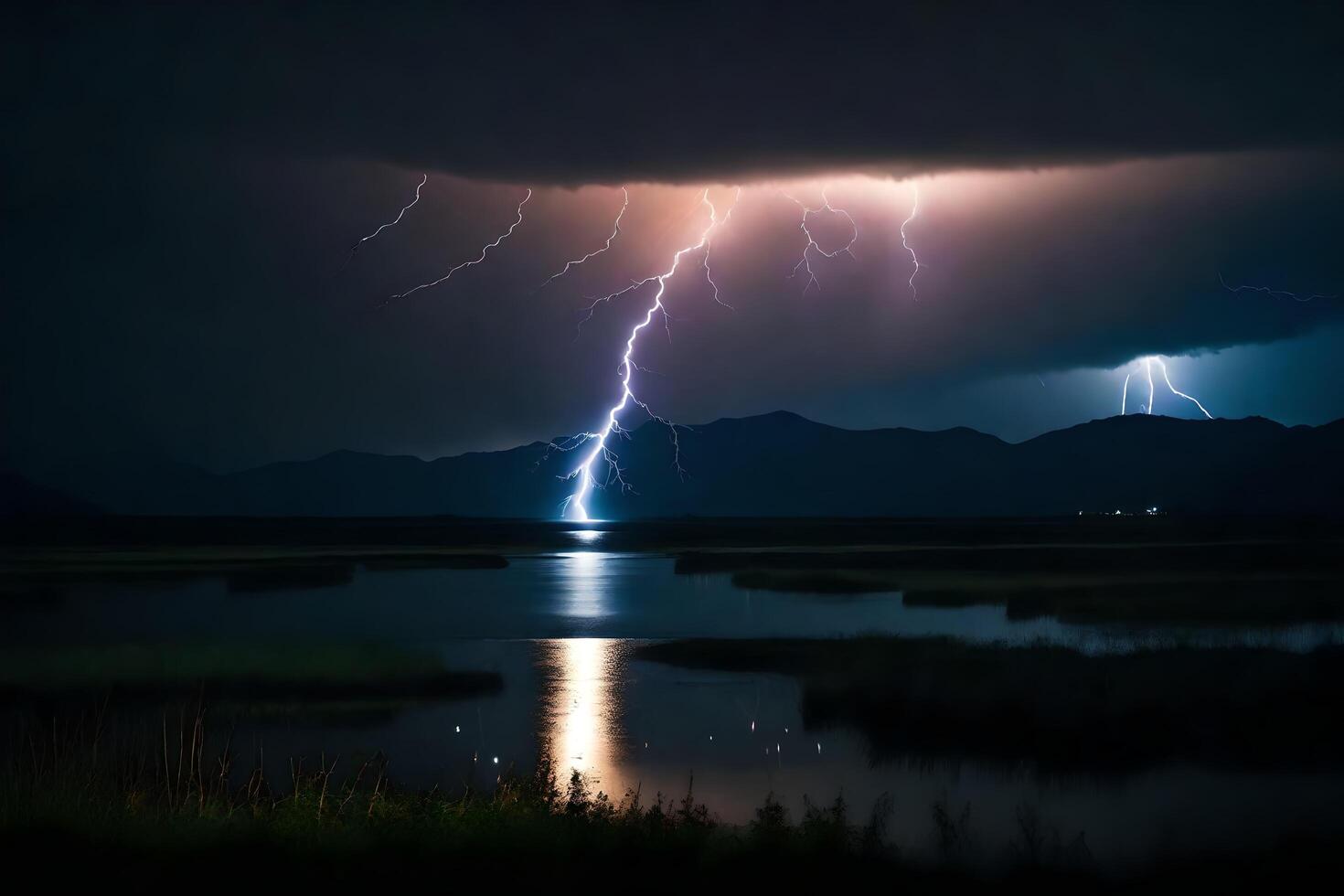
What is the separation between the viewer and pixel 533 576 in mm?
63969

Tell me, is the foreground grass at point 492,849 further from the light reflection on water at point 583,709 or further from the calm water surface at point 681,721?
the light reflection on water at point 583,709

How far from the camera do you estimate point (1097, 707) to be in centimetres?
2030

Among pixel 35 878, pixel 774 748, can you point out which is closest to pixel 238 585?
pixel 774 748

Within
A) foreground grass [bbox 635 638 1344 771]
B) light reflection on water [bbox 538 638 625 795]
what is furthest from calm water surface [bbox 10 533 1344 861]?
foreground grass [bbox 635 638 1344 771]

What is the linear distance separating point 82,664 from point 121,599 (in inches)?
836

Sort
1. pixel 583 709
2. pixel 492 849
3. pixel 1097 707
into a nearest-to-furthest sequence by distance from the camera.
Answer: pixel 492 849
pixel 1097 707
pixel 583 709

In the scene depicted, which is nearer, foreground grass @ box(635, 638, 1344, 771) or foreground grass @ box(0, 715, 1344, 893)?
foreground grass @ box(0, 715, 1344, 893)

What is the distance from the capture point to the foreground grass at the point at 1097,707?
18781 mm

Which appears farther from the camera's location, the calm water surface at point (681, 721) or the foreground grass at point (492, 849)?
the calm water surface at point (681, 721)

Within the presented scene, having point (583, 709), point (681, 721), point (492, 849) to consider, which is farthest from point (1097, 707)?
point (492, 849)

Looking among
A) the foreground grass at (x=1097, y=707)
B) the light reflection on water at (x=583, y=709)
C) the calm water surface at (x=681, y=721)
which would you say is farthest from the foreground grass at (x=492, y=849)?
the foreground grass at (x=1097, y=707)

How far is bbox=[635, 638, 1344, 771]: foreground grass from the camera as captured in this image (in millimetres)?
18781

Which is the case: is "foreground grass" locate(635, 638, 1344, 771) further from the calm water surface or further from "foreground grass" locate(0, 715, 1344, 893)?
"foreground grass" locate(0, 715, 1344, 893)

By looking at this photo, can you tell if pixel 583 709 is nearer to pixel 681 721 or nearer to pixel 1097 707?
pixel 681 721
